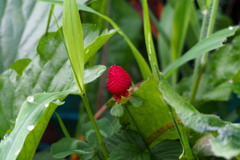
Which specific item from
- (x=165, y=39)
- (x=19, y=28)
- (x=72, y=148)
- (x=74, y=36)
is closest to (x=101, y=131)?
(x=72, y=148)

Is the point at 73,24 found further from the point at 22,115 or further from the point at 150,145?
the point at 150,145

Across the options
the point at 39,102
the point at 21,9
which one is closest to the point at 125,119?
the point at 39,102

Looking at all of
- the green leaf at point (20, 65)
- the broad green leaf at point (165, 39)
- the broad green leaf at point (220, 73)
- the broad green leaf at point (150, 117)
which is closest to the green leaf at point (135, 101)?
the broad green leaf at point (150, 117)

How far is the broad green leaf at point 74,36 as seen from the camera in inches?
17.2

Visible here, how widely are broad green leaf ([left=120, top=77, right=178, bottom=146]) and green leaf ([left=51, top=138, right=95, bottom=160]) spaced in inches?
2.3

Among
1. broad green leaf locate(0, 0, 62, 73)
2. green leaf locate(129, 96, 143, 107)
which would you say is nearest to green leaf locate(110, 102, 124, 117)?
green leaf locate(129, 96, 143, 107)

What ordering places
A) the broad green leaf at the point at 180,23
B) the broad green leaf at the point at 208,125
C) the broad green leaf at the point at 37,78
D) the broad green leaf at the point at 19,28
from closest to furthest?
the broad green leaf at the point at 208,125
the broad green leaf at the point at 37,78
the broad green leaf at the point at 19,28
the broad green leaf at the point at 180,23

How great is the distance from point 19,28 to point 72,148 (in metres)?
0.33

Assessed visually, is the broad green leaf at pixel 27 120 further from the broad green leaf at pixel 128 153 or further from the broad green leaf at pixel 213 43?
the broad green leaf at pixel 213 43

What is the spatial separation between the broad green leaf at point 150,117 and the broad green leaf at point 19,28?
253 millimetres

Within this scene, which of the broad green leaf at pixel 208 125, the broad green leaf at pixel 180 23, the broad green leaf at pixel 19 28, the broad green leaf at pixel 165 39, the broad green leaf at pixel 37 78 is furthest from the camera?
the broad green leaf at pixel 165 39

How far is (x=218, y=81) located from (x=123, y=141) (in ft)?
1.30

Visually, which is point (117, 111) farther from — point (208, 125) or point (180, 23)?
point (180, 23)

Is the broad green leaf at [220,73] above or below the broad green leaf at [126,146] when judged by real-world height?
below
